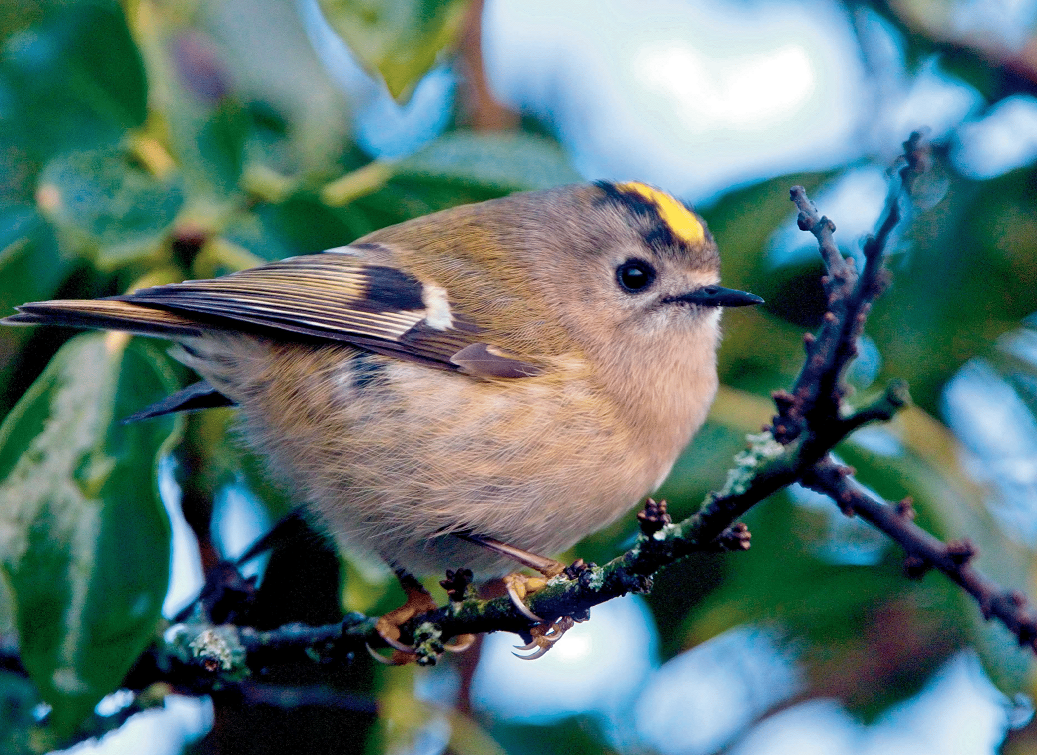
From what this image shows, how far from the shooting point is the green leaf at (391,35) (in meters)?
1.52

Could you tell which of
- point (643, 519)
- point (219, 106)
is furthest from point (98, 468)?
point (643, 519)

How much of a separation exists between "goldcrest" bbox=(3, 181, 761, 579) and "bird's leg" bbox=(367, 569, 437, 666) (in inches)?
1.5

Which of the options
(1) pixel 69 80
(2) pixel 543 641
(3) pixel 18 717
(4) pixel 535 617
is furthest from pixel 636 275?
(3) pixel 18 717

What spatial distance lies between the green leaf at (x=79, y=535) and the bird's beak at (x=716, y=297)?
0.94 meters

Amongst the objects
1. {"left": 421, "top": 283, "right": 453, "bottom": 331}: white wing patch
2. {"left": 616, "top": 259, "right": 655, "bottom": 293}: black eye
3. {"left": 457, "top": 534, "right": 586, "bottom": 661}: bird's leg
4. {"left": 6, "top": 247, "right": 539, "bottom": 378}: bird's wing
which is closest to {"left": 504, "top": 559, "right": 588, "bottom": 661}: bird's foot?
{"left": 457, "top": 534, "right": 586, "bottom": 661}: bird's leg

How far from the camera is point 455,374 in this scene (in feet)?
5.56

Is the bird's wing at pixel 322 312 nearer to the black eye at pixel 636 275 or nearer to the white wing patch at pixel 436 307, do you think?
the white wing patch at pixel 436 307

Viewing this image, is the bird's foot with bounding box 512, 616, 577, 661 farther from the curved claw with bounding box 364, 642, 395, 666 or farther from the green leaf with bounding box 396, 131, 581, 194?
the green leaf with bounding box 396, 131, 581, 194

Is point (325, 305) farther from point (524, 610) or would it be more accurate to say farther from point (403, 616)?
point (524, 610)

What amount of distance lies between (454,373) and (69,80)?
0.79 m

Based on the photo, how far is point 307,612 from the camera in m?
1.92

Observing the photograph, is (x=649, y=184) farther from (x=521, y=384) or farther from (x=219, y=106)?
(x=219, y=106)

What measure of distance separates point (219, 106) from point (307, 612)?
3.14 feet

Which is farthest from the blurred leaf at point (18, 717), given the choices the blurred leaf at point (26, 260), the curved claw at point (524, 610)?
the curved claw at point (524, 610)
